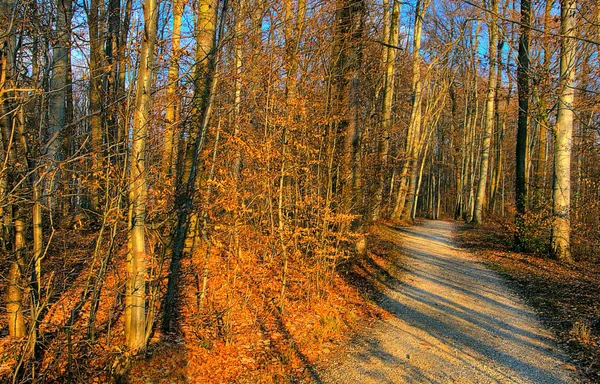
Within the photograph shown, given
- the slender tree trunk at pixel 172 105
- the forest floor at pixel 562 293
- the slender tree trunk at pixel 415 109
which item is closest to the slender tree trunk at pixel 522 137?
the forest floor at pixel 562 293

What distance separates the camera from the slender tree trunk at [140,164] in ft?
15.5

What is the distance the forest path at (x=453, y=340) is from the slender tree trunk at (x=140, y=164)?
8.88 feet

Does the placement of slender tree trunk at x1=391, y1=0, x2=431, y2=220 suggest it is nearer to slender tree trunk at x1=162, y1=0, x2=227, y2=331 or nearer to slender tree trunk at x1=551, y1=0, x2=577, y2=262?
slender tree trunk at x1=551, y1=0, x2=577, y2=262

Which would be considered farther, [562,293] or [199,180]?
[562,293]

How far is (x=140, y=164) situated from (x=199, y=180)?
2803 mm

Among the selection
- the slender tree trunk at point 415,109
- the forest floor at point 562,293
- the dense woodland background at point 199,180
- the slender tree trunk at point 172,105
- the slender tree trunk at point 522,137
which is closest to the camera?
the dense woodland background at point 199,180

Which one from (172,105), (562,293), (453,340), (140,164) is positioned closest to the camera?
(140,164)

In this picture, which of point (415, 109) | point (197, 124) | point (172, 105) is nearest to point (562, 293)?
point (197, 124)

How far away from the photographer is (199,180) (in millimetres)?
7566

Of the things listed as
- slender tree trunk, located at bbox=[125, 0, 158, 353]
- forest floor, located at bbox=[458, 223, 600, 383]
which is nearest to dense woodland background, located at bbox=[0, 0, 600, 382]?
→ slender tree trunk, located at bbox=[125, 0, 158, 353]

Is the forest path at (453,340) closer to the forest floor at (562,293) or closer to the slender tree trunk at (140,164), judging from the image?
the forest floor at (562,293)

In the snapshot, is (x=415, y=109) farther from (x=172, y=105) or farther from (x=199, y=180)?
(x=172, y=105)

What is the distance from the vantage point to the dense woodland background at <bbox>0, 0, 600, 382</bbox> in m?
4.70

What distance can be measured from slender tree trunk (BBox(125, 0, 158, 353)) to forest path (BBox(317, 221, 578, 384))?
2706 millimetres
